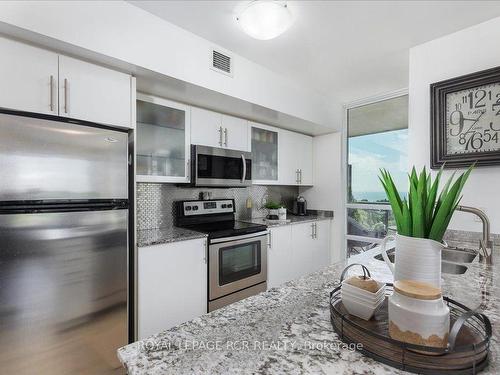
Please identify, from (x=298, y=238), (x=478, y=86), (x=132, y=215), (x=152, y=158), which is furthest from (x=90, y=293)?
(x=478, y=86)

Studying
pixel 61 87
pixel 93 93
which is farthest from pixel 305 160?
pixel 61 87

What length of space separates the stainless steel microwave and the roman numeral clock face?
1723mm

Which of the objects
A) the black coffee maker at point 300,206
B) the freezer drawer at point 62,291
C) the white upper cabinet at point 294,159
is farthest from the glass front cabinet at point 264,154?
the freezer drawer at point 62,291

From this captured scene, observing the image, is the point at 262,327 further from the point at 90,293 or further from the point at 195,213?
the point at 195,213

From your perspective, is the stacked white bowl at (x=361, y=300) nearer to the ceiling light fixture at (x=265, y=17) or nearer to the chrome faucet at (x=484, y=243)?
the chrome faucet at (x=484, y=243)

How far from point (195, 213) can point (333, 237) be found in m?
1.98

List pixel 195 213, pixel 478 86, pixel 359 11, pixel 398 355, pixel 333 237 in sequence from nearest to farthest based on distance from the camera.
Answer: pixel 398 355 < pixel 359 11 < pixel 478 86 < pixel 195 213 < pixel 333 237

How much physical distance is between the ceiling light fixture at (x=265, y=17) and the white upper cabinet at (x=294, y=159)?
5.48 feet

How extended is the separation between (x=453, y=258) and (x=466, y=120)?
98cm

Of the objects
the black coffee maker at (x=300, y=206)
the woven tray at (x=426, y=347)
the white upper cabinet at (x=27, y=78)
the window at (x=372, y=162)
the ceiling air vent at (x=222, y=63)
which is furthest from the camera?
the black coffee maker at (x=300, y=206)

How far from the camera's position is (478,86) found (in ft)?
5.92

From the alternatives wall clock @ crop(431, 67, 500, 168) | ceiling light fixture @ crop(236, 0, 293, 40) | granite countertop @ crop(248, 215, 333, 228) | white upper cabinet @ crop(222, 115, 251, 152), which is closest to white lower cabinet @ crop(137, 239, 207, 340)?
granite countertop @ crop(248, 215, 333, 228)

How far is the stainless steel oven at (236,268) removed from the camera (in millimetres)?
2203

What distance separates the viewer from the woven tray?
0.52m
